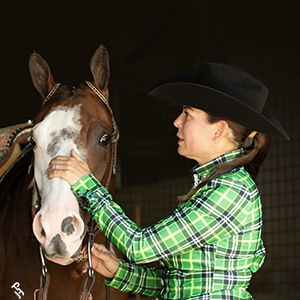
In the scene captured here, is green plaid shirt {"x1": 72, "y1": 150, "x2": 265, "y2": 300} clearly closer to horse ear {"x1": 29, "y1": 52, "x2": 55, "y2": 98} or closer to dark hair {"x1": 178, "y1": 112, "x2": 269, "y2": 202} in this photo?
dark hair {"x1": 178, "y1": 112, "x2": 269, "y2": 202}

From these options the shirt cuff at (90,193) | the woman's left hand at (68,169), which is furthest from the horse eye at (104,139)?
the shirt cuff at (90,193)

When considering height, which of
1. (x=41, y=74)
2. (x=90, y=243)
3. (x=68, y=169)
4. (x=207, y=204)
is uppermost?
(x=41, y=74)

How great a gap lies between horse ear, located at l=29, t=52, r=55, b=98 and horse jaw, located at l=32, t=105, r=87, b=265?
422 millimetres

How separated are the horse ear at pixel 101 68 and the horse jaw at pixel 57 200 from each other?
0.44 m

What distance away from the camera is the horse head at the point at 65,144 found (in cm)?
170

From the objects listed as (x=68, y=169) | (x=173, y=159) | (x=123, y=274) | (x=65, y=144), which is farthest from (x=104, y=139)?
(x=173, y=159)

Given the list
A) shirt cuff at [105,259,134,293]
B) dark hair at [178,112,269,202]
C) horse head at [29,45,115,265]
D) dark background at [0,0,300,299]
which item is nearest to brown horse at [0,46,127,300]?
horse head at [29,45,115,265]

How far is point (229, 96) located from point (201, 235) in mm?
512

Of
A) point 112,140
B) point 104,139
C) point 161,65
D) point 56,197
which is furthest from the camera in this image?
point 161,65

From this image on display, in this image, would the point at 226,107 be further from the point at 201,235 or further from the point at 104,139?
the point at 104,139

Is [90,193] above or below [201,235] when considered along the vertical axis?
above

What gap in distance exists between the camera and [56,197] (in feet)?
5.76

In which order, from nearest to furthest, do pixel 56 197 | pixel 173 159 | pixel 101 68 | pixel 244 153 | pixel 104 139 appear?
pixel 56 197 → pixel 244 153 → pixel 104 139 → pixel 101 68 → pixel 173 159

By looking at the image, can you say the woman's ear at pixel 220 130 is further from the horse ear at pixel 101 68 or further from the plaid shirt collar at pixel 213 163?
the horse ear at pixel 101 68
